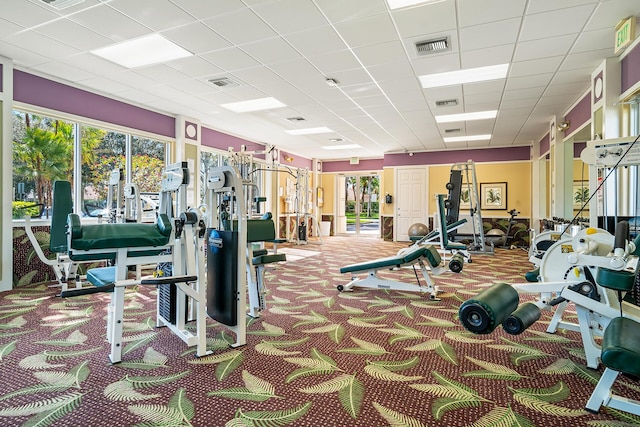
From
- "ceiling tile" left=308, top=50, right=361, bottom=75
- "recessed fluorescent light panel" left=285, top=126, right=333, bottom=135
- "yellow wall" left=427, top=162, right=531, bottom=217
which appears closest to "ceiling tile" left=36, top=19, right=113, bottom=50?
"ceiling tile" left=308, top=50, right=361, bottom=75

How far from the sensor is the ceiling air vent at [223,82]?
208 inches

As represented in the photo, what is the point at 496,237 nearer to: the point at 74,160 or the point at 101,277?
the point at 101,277

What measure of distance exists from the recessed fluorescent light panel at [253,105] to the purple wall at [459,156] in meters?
5.96

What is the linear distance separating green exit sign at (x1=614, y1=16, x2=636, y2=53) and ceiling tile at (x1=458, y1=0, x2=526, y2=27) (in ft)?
3.47

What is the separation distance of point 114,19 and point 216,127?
15.5 feet

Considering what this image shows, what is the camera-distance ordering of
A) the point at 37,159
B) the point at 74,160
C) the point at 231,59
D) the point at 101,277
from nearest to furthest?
the point at 101,277
the point at 231,59
the point at 37,159
the point at 74,160

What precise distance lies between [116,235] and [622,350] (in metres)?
2.77

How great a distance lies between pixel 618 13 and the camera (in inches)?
135

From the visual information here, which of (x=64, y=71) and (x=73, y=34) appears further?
(x=64, y=71)

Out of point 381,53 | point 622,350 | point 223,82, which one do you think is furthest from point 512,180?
point 622,350

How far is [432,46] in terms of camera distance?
4.16m

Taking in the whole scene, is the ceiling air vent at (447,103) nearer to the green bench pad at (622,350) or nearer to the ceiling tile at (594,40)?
the ceiling tile at (594,40)

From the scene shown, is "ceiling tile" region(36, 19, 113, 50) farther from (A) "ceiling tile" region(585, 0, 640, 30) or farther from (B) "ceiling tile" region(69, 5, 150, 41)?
(A) "ceiling tile" region(585, 0, 640, 30)

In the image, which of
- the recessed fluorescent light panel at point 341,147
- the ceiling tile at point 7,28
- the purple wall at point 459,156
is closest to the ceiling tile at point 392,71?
the ceiling tile at point 7,28
